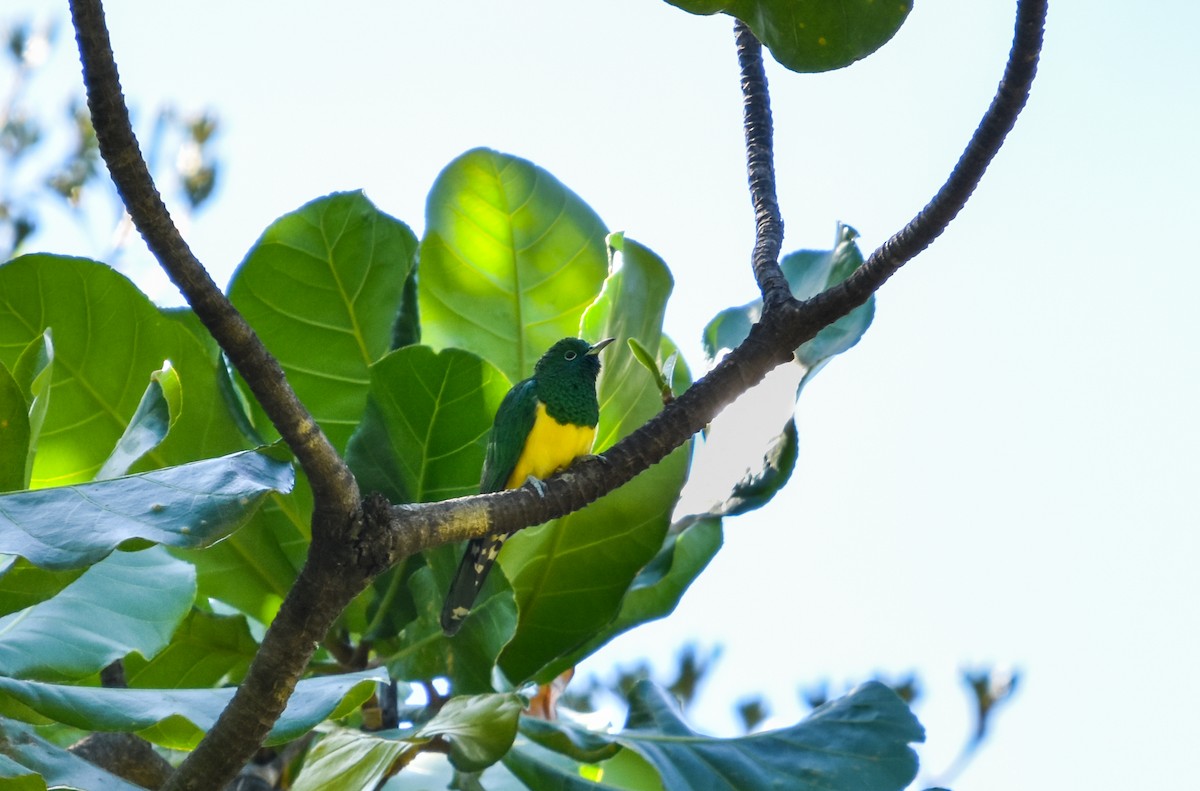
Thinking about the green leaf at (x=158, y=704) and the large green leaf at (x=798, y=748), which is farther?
the large green leaf at (x=798, y=748)

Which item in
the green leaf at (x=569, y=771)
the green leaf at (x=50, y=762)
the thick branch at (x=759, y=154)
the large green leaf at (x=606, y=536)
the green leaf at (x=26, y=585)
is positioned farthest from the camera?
the large green leaf at (x=606, y=536)

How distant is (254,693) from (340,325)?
91cm

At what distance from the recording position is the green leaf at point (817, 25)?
101 cm

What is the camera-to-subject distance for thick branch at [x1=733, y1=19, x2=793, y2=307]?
55.6 inches

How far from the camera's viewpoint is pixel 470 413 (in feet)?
5.64

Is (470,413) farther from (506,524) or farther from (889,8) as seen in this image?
(889,8)

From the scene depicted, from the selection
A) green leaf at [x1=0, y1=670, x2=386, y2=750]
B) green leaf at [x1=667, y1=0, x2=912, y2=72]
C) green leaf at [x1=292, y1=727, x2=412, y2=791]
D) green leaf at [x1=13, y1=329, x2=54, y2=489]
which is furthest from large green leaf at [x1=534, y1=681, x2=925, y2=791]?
green leaf at [x1=667, y1=0, x2=912, y2=72]

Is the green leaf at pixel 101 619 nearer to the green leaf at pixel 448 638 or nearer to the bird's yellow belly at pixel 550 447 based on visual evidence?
the green leaf at pixel 448 638

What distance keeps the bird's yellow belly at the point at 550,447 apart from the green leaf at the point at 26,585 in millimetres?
1094

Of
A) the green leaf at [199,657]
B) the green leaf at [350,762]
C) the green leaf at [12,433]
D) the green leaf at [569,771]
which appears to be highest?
the green leaf at [12,433]

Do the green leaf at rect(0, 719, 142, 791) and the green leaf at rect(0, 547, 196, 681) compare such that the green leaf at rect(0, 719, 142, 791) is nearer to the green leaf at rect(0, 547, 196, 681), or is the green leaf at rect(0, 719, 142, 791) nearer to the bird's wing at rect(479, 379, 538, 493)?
the green leaf at rect(0, 547, 196, 681)

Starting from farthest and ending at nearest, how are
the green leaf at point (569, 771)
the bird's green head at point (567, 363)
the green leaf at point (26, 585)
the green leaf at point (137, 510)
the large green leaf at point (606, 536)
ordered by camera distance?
the bird's green head at point (567, 363), the large green leaf at point (606, 536), the green leaf at point (569, 771), the green leaf at point (26, 585), the green leaf at point (137, 510)

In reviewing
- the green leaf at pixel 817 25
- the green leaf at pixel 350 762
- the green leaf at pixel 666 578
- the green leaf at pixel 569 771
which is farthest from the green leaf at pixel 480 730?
the green leaf at pixel 817 25

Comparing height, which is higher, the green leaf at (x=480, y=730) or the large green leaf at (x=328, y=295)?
the large green leaf at (x=328, y=295)
